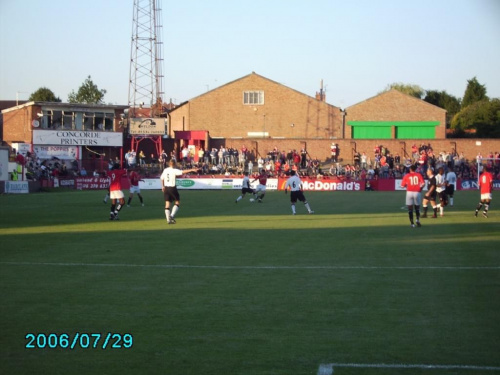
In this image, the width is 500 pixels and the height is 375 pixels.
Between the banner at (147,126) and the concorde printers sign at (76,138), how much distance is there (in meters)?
1.41

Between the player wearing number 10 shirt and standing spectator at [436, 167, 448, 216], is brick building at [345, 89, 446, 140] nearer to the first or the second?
standing spectator at [436, 167, 448, 216]

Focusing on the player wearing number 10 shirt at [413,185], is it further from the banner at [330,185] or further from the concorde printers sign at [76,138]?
the concorde printers sign at [76,138]

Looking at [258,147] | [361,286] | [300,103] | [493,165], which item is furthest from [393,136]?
[361,286]

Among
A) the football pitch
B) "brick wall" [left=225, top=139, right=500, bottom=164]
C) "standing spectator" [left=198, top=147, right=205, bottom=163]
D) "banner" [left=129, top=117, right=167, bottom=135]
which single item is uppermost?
"banner" [left=129, top=117, right=167, bottom=135]

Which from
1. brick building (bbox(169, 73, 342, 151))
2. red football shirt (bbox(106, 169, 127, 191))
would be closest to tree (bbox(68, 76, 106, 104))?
brick building (bbox(169, 73, 342, 151))

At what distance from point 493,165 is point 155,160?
96.6ft

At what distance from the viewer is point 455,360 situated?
7.83 meters

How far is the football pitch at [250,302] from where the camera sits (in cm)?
794

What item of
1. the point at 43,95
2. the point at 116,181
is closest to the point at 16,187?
the point at 116,181

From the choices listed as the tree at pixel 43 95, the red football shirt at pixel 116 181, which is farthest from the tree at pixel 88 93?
the red football shirt at pixel 116 181

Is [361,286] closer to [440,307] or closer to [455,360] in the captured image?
[440,307]
